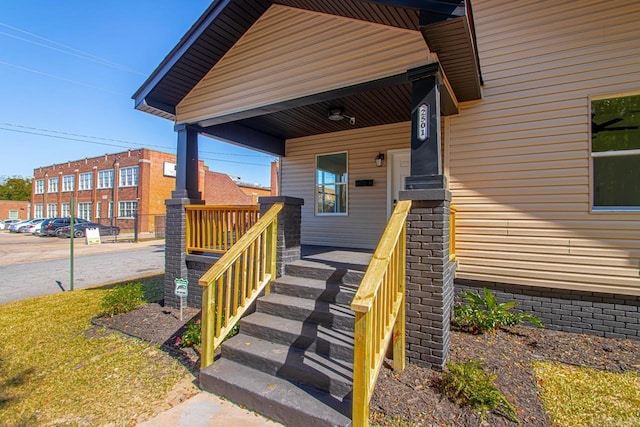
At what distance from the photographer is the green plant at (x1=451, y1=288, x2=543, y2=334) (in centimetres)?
400

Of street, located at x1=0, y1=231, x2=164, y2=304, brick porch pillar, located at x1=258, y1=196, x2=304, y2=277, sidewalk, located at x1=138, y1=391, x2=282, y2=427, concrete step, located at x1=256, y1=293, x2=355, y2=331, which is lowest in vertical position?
street, located at x1=0, y1=231, x2=164, y2=304

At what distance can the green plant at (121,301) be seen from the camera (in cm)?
480

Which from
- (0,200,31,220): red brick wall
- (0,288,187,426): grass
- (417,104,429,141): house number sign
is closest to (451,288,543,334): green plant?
(417,104,429,141): house number sign

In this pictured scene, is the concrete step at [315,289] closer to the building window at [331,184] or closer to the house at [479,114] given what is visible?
the house at [479,114]

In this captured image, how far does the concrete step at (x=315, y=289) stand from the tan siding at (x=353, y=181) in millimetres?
2732

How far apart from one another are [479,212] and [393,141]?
226cm

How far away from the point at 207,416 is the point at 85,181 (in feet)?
124

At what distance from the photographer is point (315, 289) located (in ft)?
11.8

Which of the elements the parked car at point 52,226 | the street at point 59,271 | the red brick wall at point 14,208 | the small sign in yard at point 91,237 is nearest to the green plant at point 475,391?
the street at point 59,271

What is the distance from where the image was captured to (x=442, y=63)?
348cm

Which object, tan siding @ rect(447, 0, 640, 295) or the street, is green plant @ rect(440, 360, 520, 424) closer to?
tan siding @ rect(447, 0, 640, 295)

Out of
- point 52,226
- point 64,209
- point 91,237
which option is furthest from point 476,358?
point 64,209

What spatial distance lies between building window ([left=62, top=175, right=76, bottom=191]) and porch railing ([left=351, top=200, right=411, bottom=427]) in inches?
1601

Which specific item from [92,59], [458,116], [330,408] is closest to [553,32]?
[458,116]
